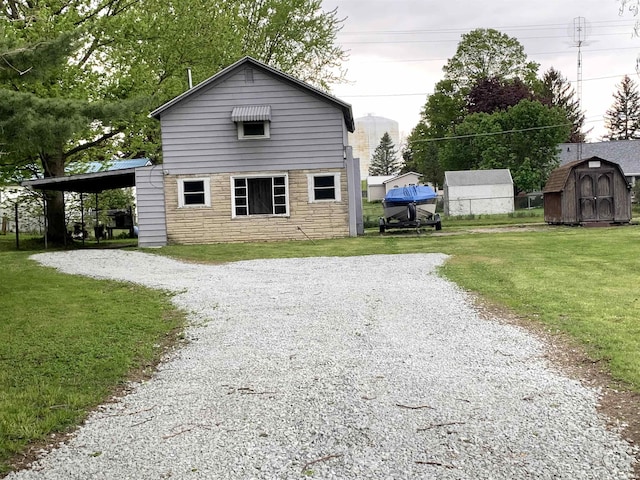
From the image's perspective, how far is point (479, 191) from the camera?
138 ft

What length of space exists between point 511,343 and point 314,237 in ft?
46.0

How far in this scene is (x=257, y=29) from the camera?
32.0m

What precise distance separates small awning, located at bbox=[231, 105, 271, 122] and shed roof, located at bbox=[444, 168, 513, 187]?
2596cm

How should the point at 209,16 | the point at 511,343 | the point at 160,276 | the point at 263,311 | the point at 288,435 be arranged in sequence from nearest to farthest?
the point at 288,435
the point at 511,343
the point at 263,311
the point at 160,276
the point at 209,16

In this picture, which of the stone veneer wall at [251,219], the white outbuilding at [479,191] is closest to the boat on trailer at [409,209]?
the stone veneer wall at [251,219]

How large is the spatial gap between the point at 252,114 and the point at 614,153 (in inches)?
1684

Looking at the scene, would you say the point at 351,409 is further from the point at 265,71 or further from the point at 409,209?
the point at 409,209

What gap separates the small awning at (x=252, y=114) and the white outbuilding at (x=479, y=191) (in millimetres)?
24785

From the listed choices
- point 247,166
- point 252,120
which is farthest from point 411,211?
point 252,120

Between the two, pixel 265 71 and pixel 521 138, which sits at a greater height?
pixel 521 138

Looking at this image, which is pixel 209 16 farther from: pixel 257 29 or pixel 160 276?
pixel 160 276

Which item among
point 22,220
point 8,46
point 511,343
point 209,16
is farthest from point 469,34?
point 511,343

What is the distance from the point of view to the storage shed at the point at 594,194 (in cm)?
2186

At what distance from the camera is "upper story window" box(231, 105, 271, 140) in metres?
18.7
